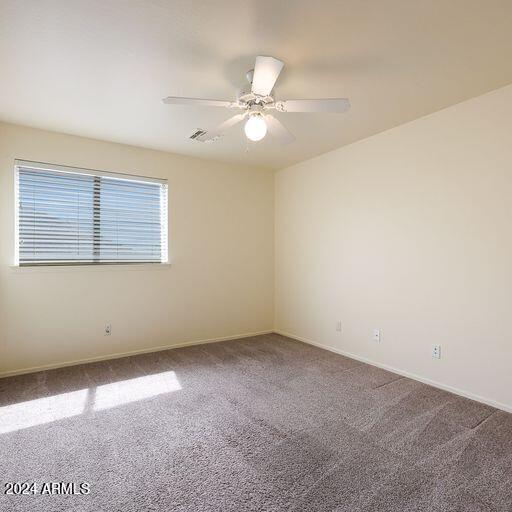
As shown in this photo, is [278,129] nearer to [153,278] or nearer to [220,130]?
[220,130]

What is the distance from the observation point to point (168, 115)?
9.53ft

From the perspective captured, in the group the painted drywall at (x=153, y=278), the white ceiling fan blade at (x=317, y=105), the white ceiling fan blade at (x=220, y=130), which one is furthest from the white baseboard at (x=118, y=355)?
the white ceiling fan blade at (x=317, y=105)

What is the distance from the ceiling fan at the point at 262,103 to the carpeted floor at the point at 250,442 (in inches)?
80.3

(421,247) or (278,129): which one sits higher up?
(278,129)

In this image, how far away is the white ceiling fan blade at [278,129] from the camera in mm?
2383

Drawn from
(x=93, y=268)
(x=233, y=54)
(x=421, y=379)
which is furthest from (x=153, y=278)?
(x=421, y=379)

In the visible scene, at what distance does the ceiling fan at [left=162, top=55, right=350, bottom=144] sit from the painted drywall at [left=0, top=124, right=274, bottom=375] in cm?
167

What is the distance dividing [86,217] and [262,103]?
2.40 meters

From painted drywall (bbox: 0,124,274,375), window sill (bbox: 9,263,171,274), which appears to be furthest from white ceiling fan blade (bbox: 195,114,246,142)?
window sill (bbox: 9,263,171,274)

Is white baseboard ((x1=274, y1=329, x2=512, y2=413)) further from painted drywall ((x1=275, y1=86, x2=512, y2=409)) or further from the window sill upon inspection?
the window sill

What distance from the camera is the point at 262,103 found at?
7.42ft

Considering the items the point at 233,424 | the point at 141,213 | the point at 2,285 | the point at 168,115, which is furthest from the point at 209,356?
the point at 168,115

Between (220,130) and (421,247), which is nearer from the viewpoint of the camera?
(220,130)

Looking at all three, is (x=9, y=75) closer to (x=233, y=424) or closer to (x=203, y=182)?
(x=203, y=182)
